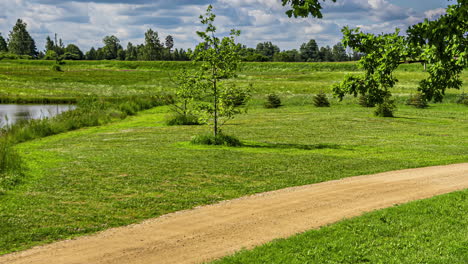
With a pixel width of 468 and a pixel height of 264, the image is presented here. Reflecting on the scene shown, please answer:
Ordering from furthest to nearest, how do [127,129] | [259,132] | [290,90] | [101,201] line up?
[290,90], [127,129], [259,132], [101,201]

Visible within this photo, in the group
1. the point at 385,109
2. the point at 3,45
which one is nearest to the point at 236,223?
the point at 385,109

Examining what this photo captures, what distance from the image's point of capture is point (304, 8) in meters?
7.46

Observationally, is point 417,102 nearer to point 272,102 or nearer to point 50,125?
point 272,102

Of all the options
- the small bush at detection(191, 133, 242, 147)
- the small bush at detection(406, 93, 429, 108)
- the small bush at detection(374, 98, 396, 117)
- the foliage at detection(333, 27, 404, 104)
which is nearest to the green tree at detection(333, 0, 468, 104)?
the foliage at detection(333, 27, 404, 104)

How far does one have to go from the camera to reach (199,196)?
42.4 feet

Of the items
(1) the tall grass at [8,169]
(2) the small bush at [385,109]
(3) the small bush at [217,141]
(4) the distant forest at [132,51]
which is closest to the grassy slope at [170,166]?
(1) the tall grass at [8,169]

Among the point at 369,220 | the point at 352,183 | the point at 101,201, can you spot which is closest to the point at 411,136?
the point at 352,183

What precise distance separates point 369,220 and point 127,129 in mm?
23889

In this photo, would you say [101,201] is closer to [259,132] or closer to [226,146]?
[226,146]

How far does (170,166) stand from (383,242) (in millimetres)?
9701

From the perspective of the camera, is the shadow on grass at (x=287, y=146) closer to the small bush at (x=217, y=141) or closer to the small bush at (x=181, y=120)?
the small bush at (x=217, y=141)

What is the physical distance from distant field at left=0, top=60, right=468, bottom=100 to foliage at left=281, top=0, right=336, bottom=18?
44.0m

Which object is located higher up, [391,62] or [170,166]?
[391,62]

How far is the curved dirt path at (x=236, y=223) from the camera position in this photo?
28.2 feet
